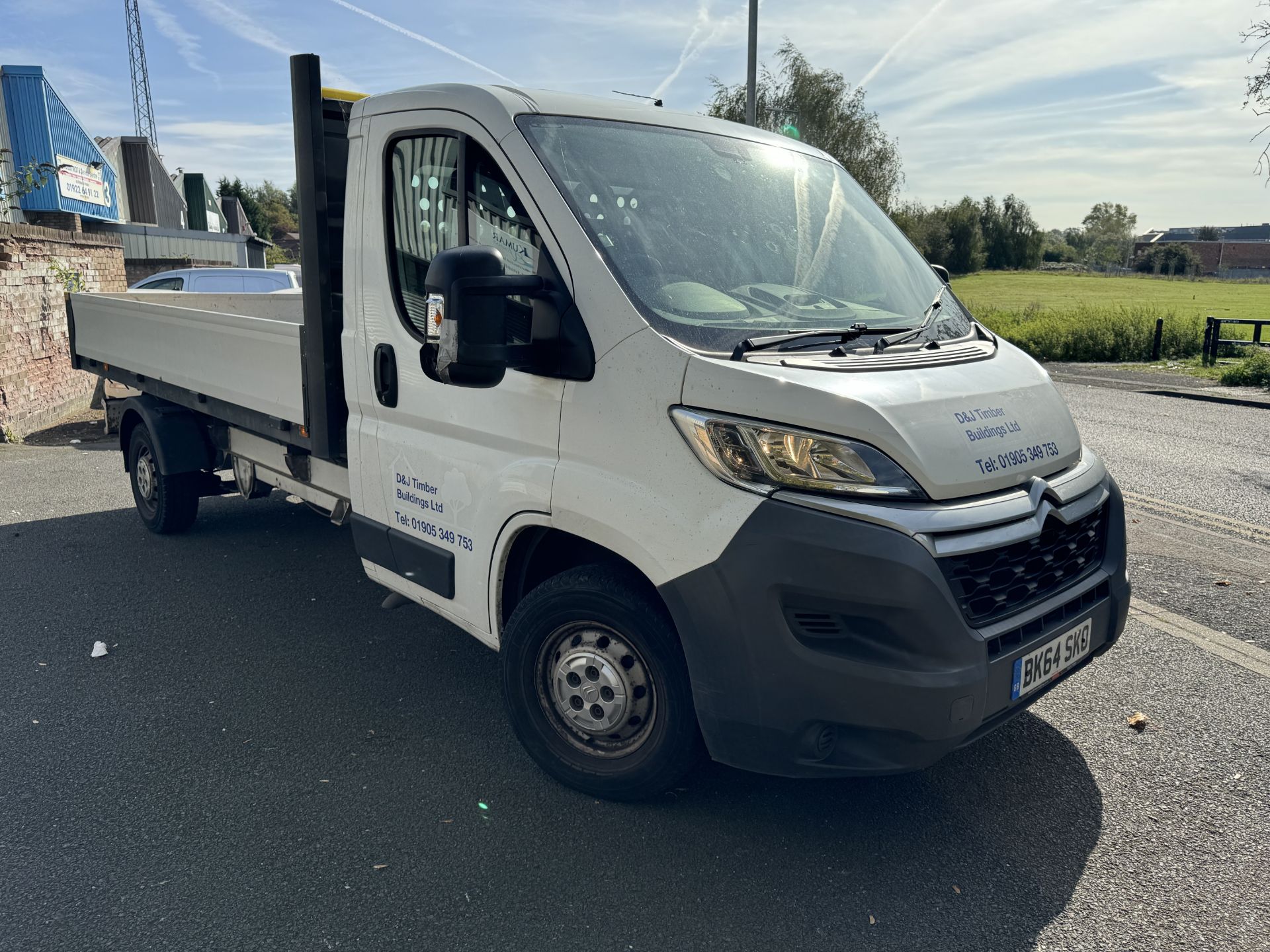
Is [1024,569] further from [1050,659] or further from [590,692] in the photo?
[590,692]

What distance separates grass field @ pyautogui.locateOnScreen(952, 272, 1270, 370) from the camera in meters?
23.0

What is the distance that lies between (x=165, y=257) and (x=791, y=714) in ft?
96.1

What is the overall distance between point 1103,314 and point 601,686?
25.8m

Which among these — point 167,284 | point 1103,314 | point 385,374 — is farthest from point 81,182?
point 1103,314

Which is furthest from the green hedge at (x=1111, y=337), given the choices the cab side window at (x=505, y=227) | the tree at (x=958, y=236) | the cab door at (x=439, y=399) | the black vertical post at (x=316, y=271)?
the tree at (x=958, y=236)

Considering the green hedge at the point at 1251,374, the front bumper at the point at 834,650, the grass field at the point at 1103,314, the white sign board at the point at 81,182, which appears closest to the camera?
the front bumper at the point at 834,650

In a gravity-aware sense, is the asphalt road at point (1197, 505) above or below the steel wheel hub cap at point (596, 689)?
below

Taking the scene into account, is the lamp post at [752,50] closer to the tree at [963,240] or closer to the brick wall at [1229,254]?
the tree at [963,240]

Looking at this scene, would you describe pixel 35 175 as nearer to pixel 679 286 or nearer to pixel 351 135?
pixel 351 135

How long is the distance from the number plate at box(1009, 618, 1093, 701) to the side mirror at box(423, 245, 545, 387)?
68.3 inches

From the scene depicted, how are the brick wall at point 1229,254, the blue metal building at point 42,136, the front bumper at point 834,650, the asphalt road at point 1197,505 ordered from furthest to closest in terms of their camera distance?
the brick wall at point 1229,254 → the blue metal building at point 42,136 → the asphalt road at point 1197,505 → the front bumper at point 834,650

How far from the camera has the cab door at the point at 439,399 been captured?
10.4 ft

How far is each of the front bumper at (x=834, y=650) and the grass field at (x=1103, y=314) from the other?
22.5 m

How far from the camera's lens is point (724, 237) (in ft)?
10.7
